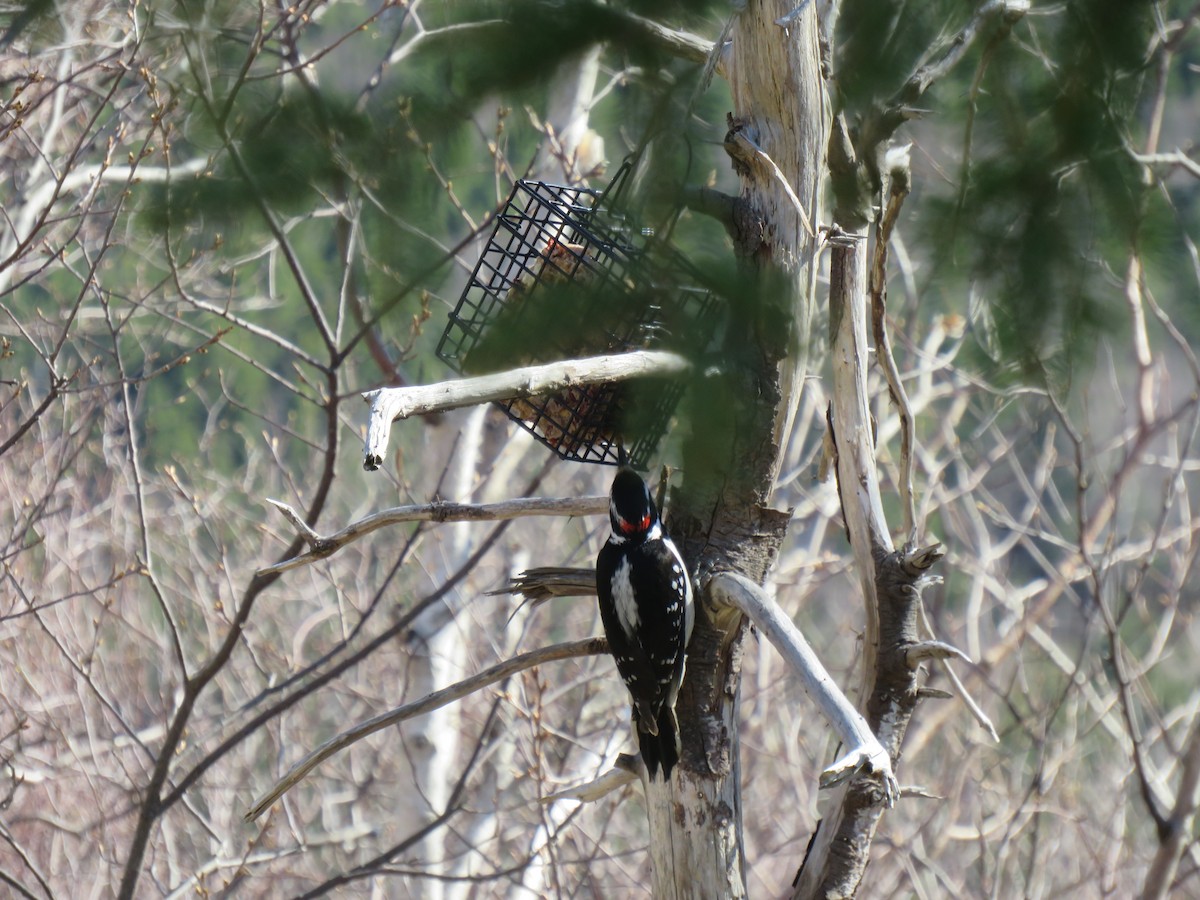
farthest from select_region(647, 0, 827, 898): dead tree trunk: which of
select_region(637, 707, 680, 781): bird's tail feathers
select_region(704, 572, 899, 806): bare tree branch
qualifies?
select_region(704, 572, 899, 806): bare tree branch

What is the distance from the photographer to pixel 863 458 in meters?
2.87

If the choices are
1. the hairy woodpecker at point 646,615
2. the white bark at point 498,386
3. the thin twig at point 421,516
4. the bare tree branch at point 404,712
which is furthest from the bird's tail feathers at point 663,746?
the white bark at point 498,386

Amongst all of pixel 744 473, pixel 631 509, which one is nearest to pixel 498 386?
pixel 744 473

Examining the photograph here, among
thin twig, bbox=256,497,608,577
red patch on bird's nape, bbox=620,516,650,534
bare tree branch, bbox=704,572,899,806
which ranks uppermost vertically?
red patch on bird's nape, bbox=620,516,650,534

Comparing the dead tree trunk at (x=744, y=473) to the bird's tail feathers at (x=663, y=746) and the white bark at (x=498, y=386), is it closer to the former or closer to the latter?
the bird's tail feathers at (x=663, y=746)

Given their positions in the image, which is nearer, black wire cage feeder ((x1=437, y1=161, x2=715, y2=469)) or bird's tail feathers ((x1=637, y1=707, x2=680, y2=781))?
black wire cage feeder ((x1=437, y1=161, x2=715, y2=469))

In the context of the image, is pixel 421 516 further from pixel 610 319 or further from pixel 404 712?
pixel 610 319

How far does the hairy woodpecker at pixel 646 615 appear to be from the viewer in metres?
2.74

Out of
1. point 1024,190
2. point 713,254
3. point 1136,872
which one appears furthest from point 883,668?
point 1136,872

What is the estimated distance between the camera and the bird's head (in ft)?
10.0

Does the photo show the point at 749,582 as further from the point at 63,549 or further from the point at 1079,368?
the point at 63,549

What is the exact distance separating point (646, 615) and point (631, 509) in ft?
0.92

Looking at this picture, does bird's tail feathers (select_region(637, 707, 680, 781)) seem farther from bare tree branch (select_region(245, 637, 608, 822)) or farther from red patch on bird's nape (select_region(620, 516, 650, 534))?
red patch on bird's nape (select_region(620, 516, 650, 534))

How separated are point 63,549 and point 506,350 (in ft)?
27.7
